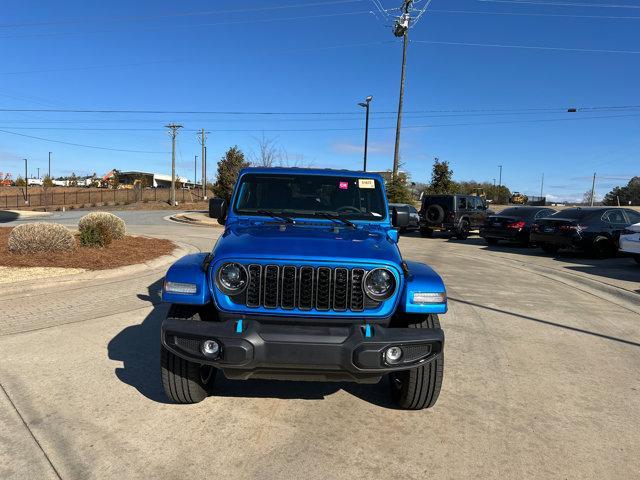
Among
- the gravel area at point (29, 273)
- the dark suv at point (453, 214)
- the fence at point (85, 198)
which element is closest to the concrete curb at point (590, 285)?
the dark suv at point (453, 214)

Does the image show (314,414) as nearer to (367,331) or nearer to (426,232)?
(367,331)

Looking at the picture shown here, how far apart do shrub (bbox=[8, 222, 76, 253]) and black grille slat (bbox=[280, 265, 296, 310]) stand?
28.4 ft

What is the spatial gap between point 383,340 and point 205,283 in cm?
126

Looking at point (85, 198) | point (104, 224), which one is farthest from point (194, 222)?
point (85, 198)

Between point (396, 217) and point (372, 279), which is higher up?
point (396, 217)

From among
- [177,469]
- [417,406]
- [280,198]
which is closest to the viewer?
[177,469]

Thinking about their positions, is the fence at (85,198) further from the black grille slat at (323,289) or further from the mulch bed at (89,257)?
the black grille slat at (323,289)

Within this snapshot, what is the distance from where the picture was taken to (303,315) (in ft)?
10.7

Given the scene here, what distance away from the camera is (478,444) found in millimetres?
3324

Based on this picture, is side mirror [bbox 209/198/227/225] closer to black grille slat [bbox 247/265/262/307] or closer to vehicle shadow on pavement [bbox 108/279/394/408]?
vehicle shadow on pavement [bbox 108/279/394/408]

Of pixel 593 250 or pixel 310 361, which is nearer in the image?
pixel 310 361

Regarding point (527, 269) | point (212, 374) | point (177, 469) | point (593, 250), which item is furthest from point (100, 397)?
point (593, 250)

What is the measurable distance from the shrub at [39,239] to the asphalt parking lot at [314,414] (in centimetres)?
389

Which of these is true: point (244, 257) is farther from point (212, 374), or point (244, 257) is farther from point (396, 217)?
point (396, 217)
